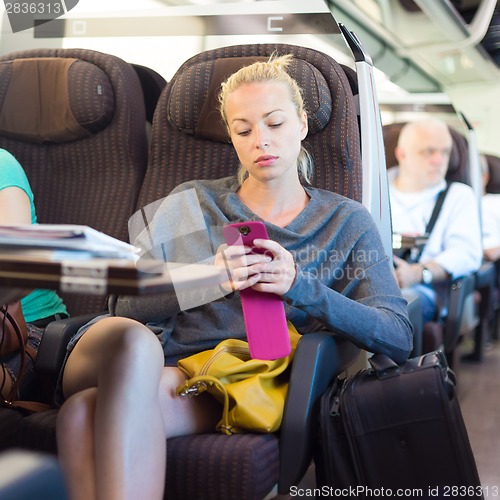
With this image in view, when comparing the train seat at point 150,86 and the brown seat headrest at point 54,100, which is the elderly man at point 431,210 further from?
the brown seat headrest at point 54,100

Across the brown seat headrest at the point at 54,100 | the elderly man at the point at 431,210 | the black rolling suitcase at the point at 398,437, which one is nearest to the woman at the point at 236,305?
the black rolling suitcase at the point at 398,437

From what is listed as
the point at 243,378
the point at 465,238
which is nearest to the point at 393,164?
the point at 465,238

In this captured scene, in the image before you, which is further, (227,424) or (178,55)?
(178,55)

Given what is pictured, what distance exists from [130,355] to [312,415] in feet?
1.23

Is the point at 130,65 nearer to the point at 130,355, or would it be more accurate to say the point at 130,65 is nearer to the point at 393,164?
the point at 130,355

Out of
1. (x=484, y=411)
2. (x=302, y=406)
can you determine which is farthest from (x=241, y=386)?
(x=484, y=411)

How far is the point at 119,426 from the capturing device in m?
1.19

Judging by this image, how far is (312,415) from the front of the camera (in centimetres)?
138

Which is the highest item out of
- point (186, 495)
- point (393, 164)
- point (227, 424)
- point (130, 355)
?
point (393, 164)

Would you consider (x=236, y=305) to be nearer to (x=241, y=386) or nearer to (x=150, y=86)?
(x=241, y=386)

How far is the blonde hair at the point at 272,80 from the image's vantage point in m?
1.59

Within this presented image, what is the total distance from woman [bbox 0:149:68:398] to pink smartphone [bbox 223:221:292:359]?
1.82 ft

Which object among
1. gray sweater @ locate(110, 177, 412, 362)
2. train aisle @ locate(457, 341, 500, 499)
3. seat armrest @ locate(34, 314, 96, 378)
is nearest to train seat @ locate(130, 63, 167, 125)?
gray sweater @ locate(110, 177, 412, 362)

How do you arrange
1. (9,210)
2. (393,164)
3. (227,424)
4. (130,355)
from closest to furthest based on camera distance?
(130,355) < (227,424) < (9,210) < (393,164)
